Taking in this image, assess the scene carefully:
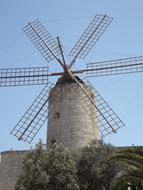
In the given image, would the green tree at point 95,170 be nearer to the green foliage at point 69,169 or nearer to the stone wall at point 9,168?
the green foliage at point 69,169

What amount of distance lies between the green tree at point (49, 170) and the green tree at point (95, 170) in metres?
0.60

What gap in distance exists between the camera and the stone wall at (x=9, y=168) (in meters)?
22.8

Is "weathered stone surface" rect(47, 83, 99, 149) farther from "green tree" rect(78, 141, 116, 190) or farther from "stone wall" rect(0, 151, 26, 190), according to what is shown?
"green tree" rect(78, 141, 116, 190)

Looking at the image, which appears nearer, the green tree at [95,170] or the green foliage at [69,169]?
the green foliage at [69,169]

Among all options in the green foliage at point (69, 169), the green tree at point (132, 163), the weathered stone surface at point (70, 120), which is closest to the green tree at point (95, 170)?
the green foliage at point (69, 169)

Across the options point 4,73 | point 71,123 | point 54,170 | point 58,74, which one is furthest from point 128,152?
point 4,73

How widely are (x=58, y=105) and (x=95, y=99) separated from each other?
6.53ft

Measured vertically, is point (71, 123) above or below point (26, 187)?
above

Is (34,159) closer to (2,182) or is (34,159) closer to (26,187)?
(26,187)

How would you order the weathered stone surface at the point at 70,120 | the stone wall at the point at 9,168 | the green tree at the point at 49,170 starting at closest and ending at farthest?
the green tree at the point at 49,170 < the weathered stone surface at the point at 70,120 < the stone wall at the point at 9,168

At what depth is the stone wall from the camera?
2280 cm

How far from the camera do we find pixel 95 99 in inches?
922

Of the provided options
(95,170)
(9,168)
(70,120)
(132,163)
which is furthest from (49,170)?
(132,163)

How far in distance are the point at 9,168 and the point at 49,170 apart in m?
5.27
